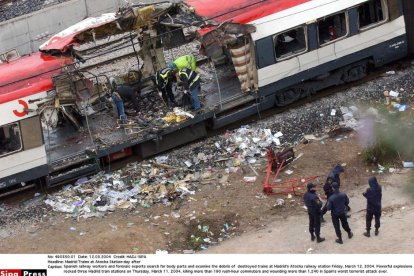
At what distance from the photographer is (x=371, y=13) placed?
1677cm

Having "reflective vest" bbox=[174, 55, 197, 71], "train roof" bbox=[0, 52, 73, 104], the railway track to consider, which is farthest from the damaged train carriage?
"train roof" bbox=[0, 52, 73, 104]

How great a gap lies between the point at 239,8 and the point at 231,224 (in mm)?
5138

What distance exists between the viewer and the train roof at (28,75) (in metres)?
14.4

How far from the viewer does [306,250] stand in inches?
478

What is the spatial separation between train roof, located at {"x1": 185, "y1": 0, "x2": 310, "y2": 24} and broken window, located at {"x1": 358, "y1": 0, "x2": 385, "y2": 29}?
158cm

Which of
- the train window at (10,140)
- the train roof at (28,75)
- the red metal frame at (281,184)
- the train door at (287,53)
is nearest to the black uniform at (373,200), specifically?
the red metal frame at (281,184)

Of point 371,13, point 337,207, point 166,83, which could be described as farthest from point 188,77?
point 337,207

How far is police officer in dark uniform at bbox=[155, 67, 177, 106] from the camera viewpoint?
1616 cm

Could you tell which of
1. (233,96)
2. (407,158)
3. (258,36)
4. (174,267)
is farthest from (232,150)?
(174,267)

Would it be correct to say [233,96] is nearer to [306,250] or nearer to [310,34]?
[310,34]

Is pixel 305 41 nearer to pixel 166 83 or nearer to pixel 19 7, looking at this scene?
pixel 166 83

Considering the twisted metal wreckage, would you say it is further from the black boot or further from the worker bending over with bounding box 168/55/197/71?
the black boot

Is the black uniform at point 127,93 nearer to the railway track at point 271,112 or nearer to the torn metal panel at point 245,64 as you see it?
the railway track at point 271,112

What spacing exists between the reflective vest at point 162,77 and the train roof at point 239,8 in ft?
4.80
